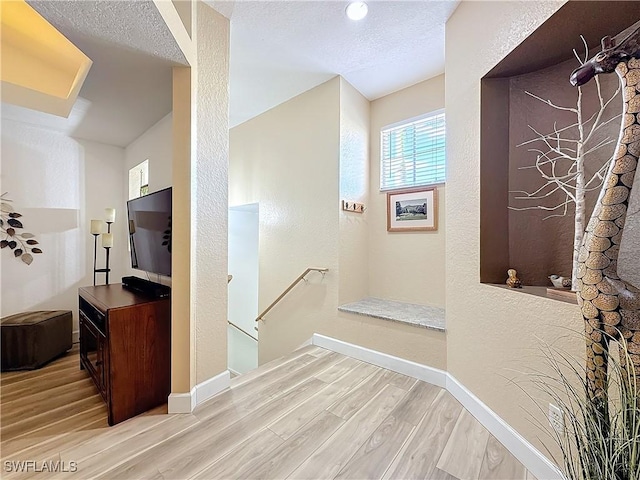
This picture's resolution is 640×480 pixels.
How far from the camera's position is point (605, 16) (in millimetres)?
1225

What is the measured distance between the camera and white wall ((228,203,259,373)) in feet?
14.2

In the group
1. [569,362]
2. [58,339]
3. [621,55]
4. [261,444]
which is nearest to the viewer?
[621,55]

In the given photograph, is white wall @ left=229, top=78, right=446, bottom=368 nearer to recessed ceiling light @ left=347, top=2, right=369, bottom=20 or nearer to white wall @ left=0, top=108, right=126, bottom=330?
recessed ceiling light @ left=347, top=2, right=369, bottom=20

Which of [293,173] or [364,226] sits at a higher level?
[293,173]

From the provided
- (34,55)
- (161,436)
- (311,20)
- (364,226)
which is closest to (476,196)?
(364,226)

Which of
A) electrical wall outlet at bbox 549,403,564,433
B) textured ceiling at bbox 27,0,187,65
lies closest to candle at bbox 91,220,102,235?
textured ceiling at bbox 27,0,187,65

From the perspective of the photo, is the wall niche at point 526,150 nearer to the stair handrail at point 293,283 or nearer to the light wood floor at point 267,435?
the light wood floor at point 267,435

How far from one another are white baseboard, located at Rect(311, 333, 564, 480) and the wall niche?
2.67 ft

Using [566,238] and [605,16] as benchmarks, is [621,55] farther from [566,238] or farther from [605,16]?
[566,238]

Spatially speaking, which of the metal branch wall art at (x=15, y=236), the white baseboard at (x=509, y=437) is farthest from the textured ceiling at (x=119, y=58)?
the white baseboard at (x=509, y=437)

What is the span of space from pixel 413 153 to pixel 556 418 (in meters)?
2.56

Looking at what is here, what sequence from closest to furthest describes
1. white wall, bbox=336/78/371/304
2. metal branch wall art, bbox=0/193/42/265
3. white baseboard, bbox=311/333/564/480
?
white baseboard, bbox=311/333/564/480, metal branch wall art, bbox=0/193/42/265, white wall, bbox=336/78/371/304

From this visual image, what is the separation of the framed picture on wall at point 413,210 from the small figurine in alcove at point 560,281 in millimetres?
1318

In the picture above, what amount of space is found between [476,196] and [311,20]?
1914 mm
